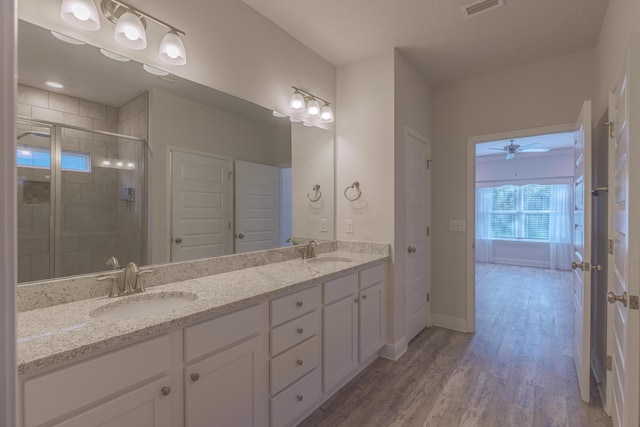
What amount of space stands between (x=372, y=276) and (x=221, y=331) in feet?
4.59

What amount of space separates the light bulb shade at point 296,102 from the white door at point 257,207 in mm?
514

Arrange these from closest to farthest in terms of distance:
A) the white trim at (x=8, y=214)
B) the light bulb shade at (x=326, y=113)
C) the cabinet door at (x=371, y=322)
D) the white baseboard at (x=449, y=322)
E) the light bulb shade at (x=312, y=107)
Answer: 1. the white trim at (x=8, y=214)
2. the cabinet door at (x=371, y=322)
3. the light bulb shade at (x=312, y=107)
4. the light bulb shade at (x=326, y=113)
5. the white baseboard at (x=449, y=322)

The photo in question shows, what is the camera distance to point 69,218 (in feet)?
4.48

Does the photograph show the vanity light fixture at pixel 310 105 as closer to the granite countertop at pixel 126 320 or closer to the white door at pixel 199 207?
the white door at pixel 199 207

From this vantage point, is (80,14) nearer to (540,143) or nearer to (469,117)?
(469,117)

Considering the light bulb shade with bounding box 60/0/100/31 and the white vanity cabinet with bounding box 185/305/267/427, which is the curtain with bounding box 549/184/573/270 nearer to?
the white vanity cabinet with bounding box 185/305/267/427

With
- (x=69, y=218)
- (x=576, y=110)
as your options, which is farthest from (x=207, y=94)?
(x=576, y=110)

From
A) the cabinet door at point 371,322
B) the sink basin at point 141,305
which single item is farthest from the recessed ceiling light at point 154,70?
the cabinet door at point 371,322

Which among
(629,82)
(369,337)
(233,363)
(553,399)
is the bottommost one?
(553,399)

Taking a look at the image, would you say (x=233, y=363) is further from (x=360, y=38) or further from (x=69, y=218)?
(x=360, y=38)

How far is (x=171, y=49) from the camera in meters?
1.61

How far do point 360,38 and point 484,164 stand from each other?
6056 mm

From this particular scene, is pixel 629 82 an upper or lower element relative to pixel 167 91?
lower

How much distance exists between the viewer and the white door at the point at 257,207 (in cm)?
213
